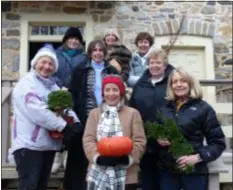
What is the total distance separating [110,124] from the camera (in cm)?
383

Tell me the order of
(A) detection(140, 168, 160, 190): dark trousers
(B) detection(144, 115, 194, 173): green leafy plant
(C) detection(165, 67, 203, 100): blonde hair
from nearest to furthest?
(B) detection(144, 115, 194, 173): green leafy plant → (C) detection(165, 67, 203, 100): blonde hair → (A) detection(140, 168, 160, 190): dark trousers

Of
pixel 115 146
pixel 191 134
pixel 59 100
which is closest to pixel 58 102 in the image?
pixel 59 100

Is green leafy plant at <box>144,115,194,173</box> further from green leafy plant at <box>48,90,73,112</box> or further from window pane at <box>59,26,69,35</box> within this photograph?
window pane at <box>59,26,69,35</box>

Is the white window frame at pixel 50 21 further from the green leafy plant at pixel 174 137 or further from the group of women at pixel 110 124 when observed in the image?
the green leafy plant at pixel 174 137

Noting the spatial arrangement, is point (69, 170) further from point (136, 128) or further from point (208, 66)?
point (208, 66)

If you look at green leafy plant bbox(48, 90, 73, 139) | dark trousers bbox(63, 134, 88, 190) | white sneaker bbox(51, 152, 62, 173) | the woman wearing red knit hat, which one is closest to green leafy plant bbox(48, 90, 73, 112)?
green leafy plant bbox(48, 90, 73, 139)

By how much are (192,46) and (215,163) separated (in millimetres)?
5292

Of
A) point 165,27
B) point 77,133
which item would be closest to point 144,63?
point 77,133

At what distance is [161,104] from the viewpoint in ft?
13.9

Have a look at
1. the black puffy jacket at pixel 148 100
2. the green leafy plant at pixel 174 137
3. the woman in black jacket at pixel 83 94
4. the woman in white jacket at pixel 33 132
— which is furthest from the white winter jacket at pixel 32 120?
the green leafy plant at pixel 174 137

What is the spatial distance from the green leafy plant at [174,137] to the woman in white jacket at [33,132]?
29.2 inches

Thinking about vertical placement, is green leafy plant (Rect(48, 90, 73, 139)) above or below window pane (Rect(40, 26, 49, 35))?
below

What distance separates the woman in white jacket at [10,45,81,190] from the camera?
159 inches

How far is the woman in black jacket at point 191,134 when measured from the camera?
383 cm
